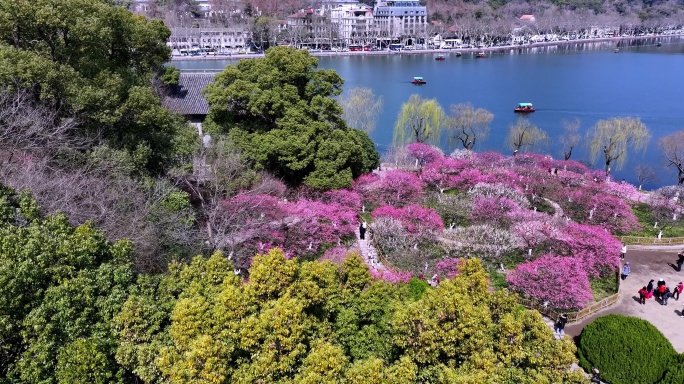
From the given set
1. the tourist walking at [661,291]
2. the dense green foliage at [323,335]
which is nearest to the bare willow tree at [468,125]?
the tourist walking at [661,291]

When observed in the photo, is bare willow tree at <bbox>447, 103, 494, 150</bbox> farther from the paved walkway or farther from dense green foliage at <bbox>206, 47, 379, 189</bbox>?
the paved walkway

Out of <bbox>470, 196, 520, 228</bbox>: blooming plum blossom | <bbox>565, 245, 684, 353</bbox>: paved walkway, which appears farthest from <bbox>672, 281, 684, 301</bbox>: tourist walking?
<bbox>470, 196, 520, 228</bbox>: blooming plum blossom

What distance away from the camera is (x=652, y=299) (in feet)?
39.2

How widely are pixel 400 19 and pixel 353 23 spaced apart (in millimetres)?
8361

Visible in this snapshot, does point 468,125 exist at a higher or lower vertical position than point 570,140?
higher

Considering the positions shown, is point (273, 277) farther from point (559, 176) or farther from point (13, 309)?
point (559, 176)

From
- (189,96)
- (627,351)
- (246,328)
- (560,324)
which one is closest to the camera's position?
(246,328)

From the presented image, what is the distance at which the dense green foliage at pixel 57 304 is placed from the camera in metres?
5.87

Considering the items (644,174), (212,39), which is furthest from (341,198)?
(212,39)

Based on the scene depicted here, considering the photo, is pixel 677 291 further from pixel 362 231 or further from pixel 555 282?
pixel 362 231

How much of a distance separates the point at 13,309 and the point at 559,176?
18.9m

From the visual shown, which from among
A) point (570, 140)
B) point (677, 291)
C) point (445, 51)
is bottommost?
point (677, 291)

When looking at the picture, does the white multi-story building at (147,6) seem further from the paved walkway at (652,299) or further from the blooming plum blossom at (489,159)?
the paved walkway at (652,299)

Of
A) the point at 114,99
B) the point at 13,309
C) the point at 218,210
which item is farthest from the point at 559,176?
the point at 13,309
